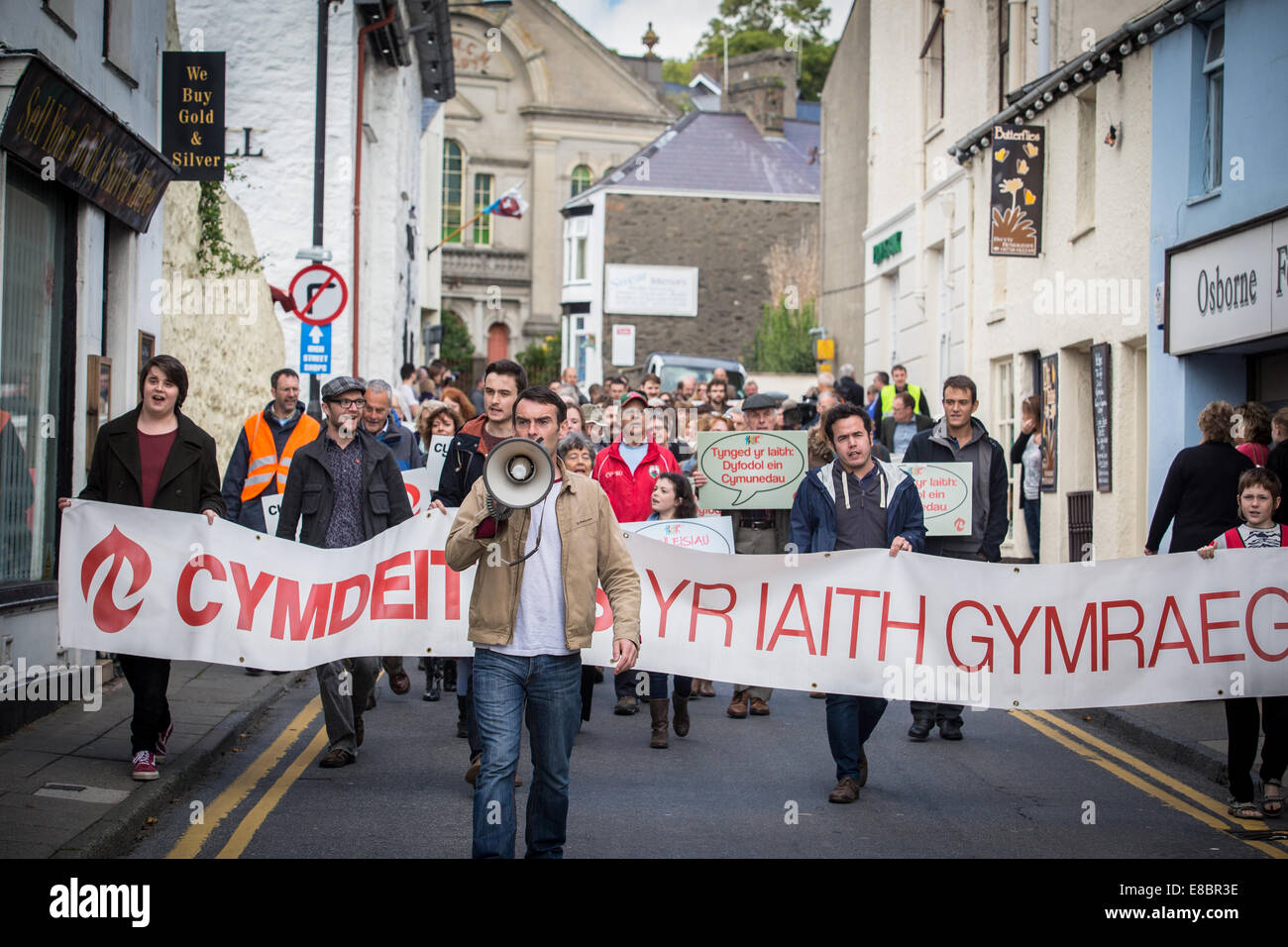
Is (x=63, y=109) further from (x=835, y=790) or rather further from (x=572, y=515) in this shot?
(x=835, y=790)

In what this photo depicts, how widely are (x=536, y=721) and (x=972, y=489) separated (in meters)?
5.45

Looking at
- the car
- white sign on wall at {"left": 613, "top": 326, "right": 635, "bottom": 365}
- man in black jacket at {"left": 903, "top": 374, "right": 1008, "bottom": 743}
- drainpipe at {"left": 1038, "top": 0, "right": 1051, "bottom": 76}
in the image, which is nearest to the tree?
white sign on wall at {"left": 613, "top": 326, "right": 635, "bottom": 365}

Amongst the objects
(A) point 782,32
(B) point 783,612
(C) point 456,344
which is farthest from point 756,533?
(A) point 782,32

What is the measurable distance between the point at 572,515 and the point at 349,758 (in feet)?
12.6

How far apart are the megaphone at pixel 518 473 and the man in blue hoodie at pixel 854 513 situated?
319 cm

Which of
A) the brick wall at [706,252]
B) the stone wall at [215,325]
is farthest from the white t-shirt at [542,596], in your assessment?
the brick wall at [706,252]

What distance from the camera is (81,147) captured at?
10.7 m

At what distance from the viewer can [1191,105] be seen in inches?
596

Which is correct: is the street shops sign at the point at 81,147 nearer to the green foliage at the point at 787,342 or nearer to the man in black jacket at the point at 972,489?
the man in black jacket at the point at 972,489

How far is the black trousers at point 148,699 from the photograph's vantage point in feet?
26.4

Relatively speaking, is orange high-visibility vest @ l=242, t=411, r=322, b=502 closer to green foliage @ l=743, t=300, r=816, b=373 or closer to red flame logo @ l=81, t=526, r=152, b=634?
red flame logo @ l=81, t=526, r=152, b=634

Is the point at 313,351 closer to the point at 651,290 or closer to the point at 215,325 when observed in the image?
the point at 215,325

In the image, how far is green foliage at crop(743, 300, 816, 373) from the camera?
42.0 metres
